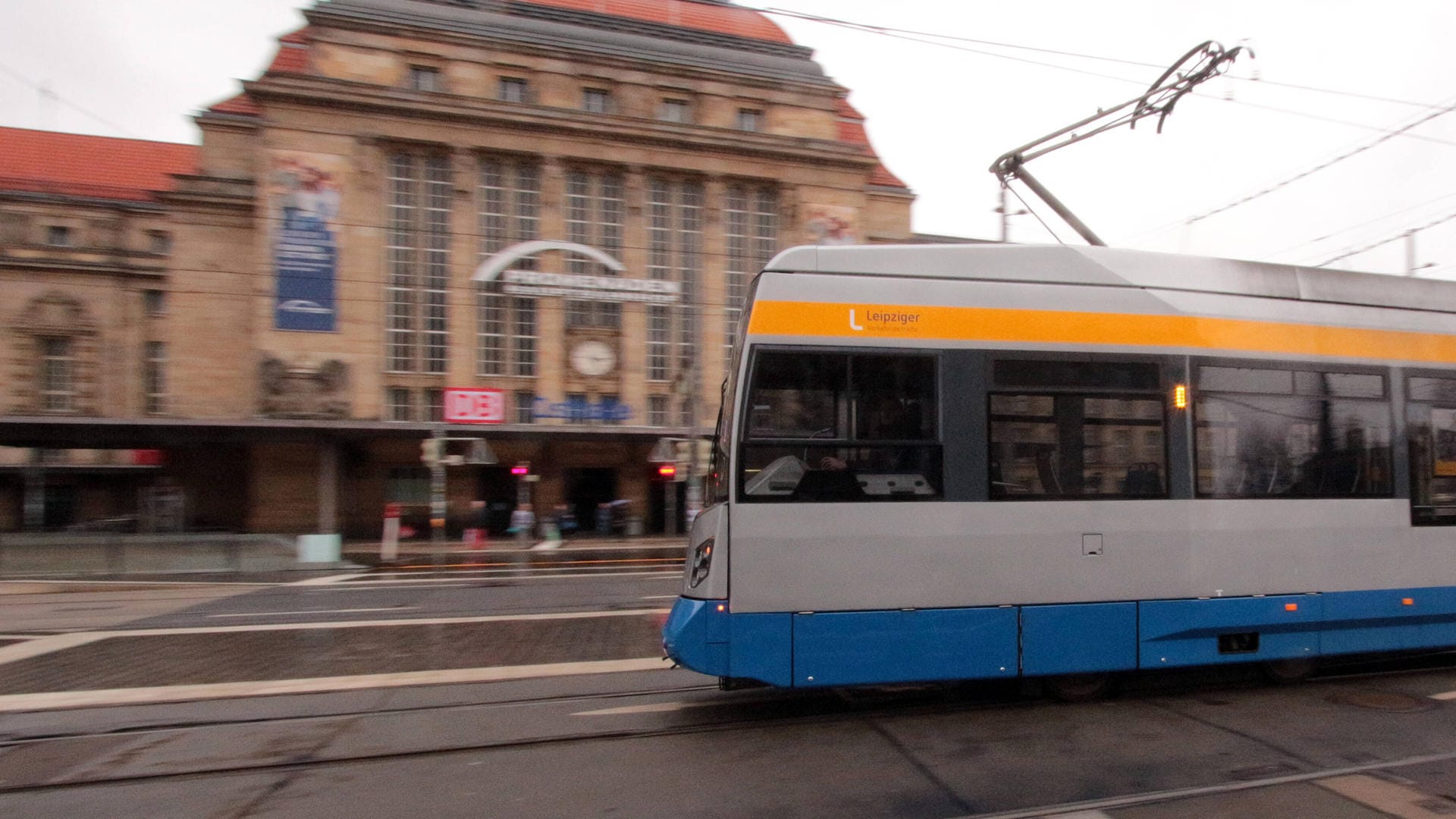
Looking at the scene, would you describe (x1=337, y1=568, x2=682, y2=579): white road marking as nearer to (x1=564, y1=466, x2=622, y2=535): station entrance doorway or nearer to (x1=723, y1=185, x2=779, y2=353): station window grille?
(x1=564, y1=466, x2=622, y2=535): station entrance doorway

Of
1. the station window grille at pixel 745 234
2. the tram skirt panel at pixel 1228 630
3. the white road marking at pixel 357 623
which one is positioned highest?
the station window grille at pixel 745 234

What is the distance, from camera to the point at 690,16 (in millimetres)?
40188

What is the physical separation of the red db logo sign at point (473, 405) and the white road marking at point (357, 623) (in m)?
21.9

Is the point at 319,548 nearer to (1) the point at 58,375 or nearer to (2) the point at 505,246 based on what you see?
(2) the point at 505,246

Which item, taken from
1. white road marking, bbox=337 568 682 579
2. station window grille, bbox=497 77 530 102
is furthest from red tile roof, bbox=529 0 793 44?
white road marking, bbox=337 568 682 579

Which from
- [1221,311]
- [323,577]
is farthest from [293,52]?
[1221,311]

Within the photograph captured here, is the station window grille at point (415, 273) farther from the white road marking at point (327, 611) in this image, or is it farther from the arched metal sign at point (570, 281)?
the white road marking at point (327, 611)

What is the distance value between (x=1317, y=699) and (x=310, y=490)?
33.8 metres

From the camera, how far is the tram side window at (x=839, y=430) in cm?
534

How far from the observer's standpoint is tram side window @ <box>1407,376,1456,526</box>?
654 centimetres

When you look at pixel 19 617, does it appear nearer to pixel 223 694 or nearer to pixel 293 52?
pixel 223 694

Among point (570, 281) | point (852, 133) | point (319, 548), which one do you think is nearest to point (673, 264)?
point (570, 281)

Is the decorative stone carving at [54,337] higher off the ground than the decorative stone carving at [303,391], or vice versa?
the decorative stone carving at [54,337]

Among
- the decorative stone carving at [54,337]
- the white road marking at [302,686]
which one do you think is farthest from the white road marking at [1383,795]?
the decorative stone carving at [54,337]
